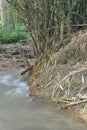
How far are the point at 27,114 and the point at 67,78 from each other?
46.5 inches

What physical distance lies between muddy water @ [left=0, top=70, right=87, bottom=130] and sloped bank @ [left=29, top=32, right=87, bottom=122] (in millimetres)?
208

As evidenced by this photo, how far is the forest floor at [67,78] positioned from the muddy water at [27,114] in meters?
0.19

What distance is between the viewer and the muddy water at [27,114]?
4473 millimetres

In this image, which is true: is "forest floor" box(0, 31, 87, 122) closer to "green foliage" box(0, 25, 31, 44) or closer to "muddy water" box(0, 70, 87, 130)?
"muddy water" box(0, 70, 87, 130)

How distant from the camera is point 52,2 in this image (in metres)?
6.96

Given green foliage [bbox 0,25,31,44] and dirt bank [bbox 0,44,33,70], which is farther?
green foliage [bbox 0,25,31,44]

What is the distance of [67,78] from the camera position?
581cm

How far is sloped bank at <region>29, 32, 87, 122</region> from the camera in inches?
205

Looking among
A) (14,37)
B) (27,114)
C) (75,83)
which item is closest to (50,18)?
(75,83)

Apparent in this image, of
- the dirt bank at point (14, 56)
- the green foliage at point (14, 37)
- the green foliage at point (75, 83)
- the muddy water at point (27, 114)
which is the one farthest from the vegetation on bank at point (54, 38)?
the green foliage at point (14, 37)

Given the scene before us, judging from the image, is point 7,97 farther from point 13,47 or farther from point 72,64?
point 13,47

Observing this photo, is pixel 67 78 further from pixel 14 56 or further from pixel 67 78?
pixel 14 56

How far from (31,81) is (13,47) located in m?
3.80

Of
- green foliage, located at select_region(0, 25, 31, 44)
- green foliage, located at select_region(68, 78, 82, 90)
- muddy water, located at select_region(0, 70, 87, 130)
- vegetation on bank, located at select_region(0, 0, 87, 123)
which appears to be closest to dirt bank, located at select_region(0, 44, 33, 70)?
vegetation on bank, located at select_region(0, 0, 87, 123)
